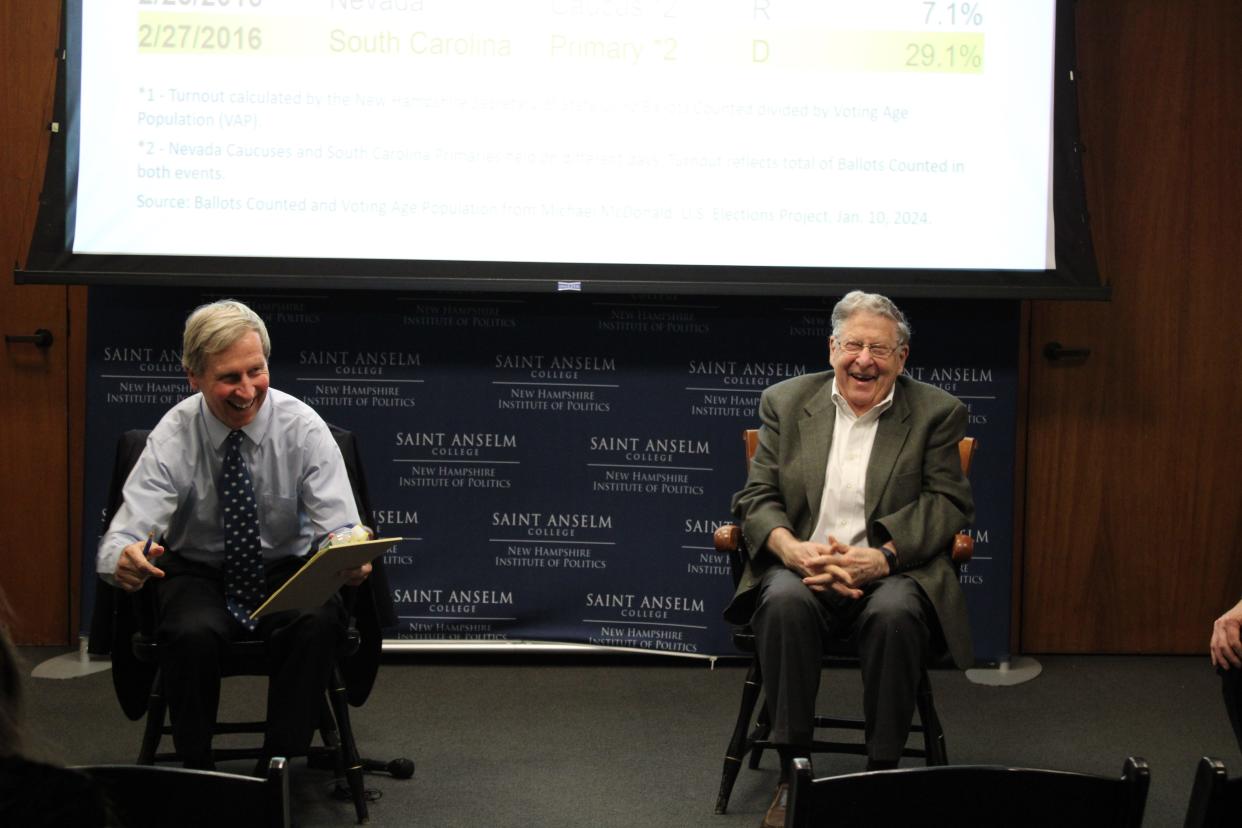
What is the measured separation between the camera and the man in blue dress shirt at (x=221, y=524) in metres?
2.81

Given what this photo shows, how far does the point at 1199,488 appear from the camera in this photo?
4.41 metres

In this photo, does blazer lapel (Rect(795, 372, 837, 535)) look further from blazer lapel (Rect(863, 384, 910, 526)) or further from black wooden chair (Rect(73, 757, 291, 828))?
black wooden chair (Rect(73, 757, 291, 828))

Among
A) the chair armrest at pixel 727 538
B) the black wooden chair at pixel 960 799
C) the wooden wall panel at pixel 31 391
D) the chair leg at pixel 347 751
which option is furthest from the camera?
the wooden wall panel at pixel 31 391

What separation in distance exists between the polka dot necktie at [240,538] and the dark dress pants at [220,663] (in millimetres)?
49

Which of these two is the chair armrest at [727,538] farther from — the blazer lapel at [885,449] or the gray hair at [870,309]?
the gray hair at [870,309]

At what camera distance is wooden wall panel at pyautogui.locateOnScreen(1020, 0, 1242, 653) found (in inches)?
168

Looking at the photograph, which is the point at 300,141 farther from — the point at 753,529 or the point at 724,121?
the point at 753,529

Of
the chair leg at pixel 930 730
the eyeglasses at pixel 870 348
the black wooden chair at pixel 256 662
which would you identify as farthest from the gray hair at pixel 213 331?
the chair leg at pixel 930 730

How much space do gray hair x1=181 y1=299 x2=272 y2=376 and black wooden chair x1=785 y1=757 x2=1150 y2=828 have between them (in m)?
1.96

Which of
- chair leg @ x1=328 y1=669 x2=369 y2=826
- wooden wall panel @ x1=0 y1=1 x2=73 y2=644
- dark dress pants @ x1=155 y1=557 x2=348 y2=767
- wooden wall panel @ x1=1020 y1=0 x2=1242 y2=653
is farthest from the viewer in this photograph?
wooden wall panel @ x1=1020 y1=0 x2=1242 y2=653

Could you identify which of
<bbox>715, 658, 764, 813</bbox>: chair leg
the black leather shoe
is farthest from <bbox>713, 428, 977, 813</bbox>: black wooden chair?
the black leather shoe

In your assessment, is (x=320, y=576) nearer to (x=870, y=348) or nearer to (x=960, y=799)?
(x=870, y=348)

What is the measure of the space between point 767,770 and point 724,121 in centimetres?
186

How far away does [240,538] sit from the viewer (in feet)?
9.78
